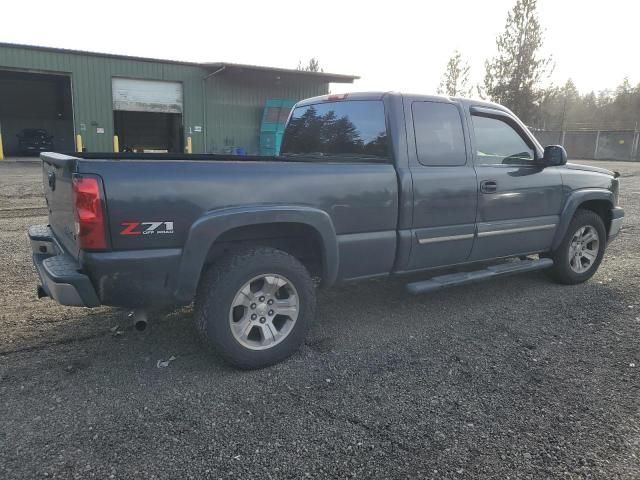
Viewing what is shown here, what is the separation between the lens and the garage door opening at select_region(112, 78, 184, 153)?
21828mm

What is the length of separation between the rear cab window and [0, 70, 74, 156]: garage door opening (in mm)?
27279

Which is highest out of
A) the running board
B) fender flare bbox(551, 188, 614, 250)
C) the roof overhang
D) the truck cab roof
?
the roof overhang

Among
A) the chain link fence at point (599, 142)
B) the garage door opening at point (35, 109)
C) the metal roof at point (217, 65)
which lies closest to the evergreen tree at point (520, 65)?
the chain link fence at point (599, 142)

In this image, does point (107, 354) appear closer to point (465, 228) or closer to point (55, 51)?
point (465, 228)

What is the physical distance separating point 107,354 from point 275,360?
1.24m

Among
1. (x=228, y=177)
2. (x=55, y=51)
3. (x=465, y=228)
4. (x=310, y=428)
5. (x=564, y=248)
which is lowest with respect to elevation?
(x=310, y=428)

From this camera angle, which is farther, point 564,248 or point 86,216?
point 564,248

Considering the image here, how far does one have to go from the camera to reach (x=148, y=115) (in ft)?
91.1

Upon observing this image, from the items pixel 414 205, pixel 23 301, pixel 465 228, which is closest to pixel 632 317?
pixel 465 228

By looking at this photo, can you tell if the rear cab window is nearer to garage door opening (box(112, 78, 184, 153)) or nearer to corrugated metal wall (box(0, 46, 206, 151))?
corrugated metal wall (box(0, 46, 206, 151))

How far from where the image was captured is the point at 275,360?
3426 millimetres

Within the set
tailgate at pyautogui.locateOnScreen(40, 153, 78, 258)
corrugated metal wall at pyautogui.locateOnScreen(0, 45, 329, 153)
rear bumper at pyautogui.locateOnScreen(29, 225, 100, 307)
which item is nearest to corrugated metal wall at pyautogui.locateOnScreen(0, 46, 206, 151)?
corrugated metal wall at pyautogui.locateOnScreen(0, 45, 329, 153)

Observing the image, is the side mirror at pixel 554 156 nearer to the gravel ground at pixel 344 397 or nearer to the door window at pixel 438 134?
the door window at pixel 438 134

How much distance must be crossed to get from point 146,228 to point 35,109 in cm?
3287
